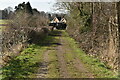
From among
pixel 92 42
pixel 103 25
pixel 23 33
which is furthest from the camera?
pixel 23 33

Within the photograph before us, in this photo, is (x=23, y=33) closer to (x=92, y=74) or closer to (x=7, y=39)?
(x=7, y=39)

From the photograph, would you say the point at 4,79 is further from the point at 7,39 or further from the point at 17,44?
the point at 17,44

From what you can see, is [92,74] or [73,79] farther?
[92,74]

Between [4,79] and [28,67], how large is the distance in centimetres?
252

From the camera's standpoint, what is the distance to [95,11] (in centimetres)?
1714

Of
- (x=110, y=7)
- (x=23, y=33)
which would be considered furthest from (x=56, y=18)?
(x=110, y=7)

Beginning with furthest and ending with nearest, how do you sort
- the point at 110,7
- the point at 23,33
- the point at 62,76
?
the point at 23,33
the point at 110,7
the point at 62,76

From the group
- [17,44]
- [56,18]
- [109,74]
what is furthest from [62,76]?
[56,18]

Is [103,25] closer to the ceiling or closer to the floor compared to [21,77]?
closer to the ceiling

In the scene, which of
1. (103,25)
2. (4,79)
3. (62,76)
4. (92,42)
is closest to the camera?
(4,79)

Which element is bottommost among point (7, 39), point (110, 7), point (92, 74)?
point (92, 74)

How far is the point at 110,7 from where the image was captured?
11383 mm

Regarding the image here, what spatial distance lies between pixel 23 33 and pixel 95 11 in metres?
6.93

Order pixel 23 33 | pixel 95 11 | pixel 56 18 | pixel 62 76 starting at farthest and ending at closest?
pixel 56 18, pixel 23 33, pixel 95 11, pixel 62 76
